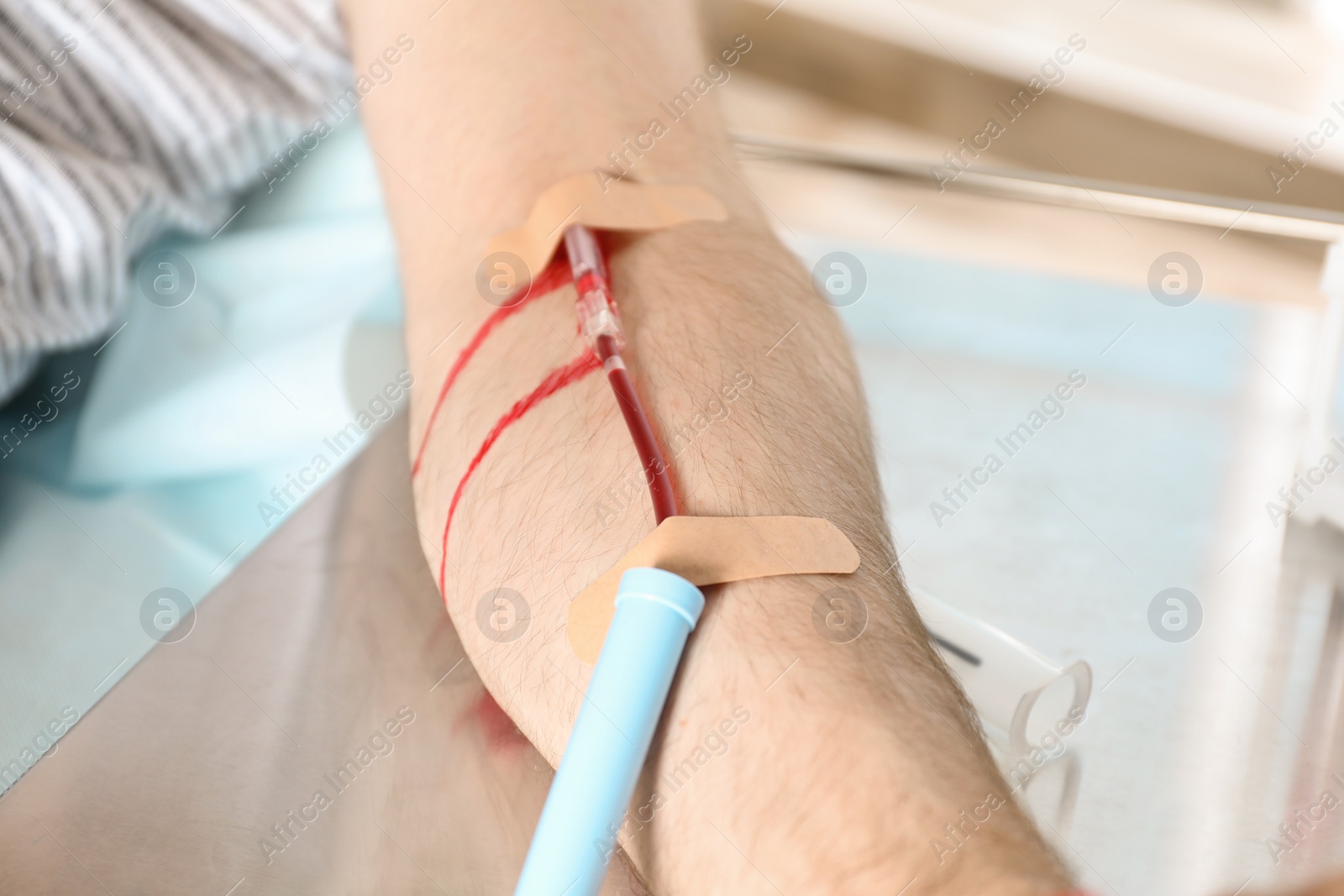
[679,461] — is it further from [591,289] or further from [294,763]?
[294,763]

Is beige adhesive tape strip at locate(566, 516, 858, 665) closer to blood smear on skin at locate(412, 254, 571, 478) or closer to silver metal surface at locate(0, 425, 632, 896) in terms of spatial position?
silver metal surface at locate(0, 425, 632, 896)

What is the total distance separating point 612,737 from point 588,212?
0.34m

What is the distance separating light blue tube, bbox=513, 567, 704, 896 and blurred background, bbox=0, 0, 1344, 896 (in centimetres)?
14

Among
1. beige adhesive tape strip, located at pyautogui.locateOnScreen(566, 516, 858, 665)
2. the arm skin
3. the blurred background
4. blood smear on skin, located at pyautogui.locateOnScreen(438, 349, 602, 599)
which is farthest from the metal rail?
beige adhesive tape strip, located at pyautogui.locateOnScreen(566, 516, 858, 665)

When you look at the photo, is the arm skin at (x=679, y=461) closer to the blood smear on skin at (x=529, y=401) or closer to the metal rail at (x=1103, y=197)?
the blood smear on skin at (x=529, y=401)

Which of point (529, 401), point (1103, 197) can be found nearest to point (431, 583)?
point (529, 401)

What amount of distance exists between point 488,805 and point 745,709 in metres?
0.15

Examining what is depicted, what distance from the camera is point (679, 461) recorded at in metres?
0.46

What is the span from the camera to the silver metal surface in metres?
0.43

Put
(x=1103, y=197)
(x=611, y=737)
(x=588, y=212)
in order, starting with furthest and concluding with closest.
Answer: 1. (x=1103, y=197)
2. (x=588, y=212)
3. (x=611, y=737)

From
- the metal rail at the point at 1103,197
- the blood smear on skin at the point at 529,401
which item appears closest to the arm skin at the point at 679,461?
the blood smear on skin at the point at 529,401

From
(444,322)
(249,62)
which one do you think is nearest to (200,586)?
(444,322)

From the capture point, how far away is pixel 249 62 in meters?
0.78

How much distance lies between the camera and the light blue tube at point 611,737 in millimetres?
311
